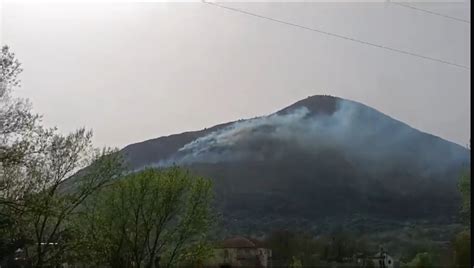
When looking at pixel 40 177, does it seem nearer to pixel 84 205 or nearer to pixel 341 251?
pixel 84 205

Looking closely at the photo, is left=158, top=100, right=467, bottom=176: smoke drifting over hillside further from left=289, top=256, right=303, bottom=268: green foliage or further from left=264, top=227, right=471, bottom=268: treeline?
left=289, top=256, right=303, bottom=268: green foliage

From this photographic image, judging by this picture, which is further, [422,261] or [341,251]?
[341,251]

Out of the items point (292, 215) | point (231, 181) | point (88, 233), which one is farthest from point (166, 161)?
point (88, 233)

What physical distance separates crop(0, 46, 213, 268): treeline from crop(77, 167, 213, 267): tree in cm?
4

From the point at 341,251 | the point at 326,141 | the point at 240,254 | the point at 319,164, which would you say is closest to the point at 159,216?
the point at 240,254

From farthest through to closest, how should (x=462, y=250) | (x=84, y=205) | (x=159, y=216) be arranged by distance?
(x=159, y=216) < (x=462, y=250) < (x=84, y=205)

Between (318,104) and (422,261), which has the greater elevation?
(318,104)

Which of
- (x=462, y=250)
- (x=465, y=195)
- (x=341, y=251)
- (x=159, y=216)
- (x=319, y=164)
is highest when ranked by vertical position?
(x=319, y=164)

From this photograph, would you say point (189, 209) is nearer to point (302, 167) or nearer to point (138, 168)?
point (138, 168)

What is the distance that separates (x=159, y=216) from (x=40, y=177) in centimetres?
892

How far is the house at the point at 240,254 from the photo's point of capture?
26.4 m

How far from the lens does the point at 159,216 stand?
25719mm

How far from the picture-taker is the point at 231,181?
35.4 meters

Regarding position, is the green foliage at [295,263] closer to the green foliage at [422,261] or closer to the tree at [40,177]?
the green foliage at [422,261]
